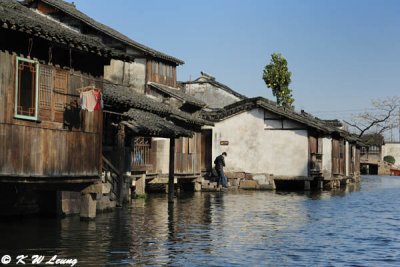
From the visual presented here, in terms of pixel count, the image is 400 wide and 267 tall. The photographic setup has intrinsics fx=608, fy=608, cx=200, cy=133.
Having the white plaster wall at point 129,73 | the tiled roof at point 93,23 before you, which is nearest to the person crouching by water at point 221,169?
the white plaster wall at point 129,73

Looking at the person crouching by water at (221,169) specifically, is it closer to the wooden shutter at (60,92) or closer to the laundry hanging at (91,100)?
the laundry hanging at (91,100)

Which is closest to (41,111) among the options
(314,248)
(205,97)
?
(314,248)

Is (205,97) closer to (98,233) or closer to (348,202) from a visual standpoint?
(348,202)

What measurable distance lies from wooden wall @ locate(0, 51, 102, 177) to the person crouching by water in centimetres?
2074

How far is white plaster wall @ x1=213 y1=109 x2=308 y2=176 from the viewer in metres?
41.8

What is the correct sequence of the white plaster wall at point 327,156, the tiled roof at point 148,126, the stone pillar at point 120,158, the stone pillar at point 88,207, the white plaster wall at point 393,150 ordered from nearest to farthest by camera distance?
the stone pillar at point 88,207
the stone pillar at point 120,158
the tiled roof at point 148,126
the white plaster wall at point 327,156
the white plaster wall at point 393,150

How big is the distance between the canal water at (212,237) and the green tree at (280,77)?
110 feet

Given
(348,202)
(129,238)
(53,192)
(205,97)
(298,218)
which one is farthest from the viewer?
(205,97)

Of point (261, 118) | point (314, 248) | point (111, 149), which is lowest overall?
point (314, 248)

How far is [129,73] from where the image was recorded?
3888 centimetres

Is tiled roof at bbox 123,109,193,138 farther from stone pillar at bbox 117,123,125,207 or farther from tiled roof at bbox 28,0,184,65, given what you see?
tiled roof at bbox 28,0,184,65

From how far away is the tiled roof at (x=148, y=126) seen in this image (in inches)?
955

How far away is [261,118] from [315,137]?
424 centimetres

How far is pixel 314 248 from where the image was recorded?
15180mm
